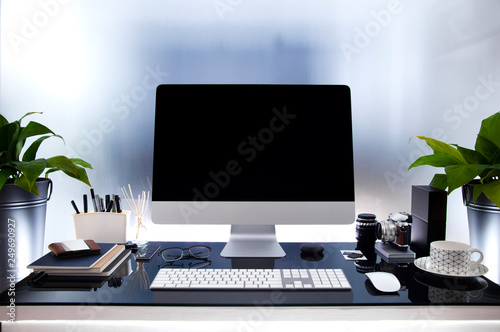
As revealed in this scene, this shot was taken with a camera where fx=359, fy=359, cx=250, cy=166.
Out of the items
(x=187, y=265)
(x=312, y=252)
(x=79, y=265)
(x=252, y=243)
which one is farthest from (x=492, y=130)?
(x=79, y=265)

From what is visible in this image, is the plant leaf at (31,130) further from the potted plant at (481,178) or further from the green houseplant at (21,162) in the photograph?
the potted plant at (481,178)

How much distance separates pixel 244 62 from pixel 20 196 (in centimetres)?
93

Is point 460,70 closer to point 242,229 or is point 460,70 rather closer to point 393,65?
point 393,65

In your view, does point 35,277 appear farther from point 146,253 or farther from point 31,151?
point 31,151

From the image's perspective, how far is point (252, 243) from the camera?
1.22m

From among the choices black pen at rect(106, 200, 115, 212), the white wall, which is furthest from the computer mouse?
black pen at rect(106, 200, 115, 212)

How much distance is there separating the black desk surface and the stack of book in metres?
0.02

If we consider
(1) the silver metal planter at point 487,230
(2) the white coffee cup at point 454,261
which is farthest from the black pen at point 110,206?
(1) the silver metal planter at point 487,230

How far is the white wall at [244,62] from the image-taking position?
145 cm

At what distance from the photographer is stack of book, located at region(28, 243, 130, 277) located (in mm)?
977

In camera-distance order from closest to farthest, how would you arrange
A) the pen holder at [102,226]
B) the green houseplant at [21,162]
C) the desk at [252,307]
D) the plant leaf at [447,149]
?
the desk at [252,307] → the green houseplant at [21,162] → the plant leaf at [447,149] → the pen holder at [102,226]

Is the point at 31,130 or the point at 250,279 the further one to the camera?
the point at 31,130

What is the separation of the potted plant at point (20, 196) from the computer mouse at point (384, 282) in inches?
36.7

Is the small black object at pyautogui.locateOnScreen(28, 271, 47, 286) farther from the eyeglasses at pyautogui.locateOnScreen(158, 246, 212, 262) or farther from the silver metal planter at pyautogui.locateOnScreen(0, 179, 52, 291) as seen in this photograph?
the eyeglasses at pyautogui.locateOnScreen(158, 246, 212, 262)
